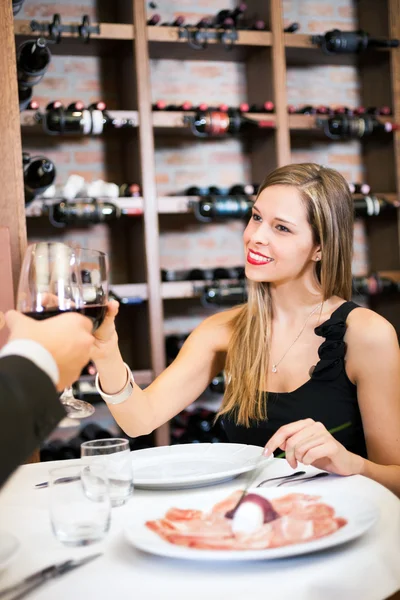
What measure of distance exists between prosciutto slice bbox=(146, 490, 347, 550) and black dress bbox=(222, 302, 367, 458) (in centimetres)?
80

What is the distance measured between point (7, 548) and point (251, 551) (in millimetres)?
323

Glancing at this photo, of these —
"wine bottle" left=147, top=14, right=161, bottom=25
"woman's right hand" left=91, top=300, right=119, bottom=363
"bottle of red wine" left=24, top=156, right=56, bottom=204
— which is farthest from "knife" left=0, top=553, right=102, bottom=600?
"wine bottle" left=147, top=14, right=161, bottom=25

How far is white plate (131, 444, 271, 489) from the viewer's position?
1209mm

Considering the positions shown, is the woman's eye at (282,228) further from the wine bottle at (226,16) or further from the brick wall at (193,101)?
the wine bottle at (226,16)

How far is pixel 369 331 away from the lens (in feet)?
5.90

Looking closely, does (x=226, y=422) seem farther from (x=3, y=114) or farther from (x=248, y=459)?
(x=3, y=114)

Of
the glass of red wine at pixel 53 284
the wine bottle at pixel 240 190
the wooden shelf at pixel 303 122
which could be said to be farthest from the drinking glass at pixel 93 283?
the wooden shelf at pixel 303 122

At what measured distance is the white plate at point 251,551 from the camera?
847mm

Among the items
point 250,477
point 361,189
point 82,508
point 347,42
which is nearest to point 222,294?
point 361,189

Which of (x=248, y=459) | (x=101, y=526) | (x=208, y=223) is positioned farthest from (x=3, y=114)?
(x=208, y=223)

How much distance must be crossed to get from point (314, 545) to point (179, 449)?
690 mm

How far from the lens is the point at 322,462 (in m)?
1.32

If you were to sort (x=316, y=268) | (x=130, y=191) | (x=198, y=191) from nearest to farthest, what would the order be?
(x=316, y=268)
(x=130, y=191)
(x=198, y=191)

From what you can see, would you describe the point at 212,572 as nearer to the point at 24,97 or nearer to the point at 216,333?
the point at 216,333
